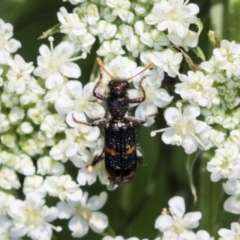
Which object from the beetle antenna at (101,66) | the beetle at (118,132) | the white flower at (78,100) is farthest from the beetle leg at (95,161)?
the beetle antenna at (101,66)

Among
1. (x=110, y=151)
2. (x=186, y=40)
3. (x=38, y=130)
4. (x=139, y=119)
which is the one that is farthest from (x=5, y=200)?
(x=186, y=40)

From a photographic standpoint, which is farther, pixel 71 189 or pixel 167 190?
pixel 167 190

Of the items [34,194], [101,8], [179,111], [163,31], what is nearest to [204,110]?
[179,111]

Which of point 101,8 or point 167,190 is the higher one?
point 101,8

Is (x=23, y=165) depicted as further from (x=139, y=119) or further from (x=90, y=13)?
Result: (x=90, y=13)

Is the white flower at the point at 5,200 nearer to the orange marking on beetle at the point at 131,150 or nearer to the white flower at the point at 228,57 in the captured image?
the orange marking on beetle at the point at 131,150

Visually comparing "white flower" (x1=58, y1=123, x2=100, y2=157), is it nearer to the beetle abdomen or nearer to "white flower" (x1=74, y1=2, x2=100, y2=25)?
the beetle abdomen

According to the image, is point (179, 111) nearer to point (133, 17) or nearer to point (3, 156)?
point (133, 17)
